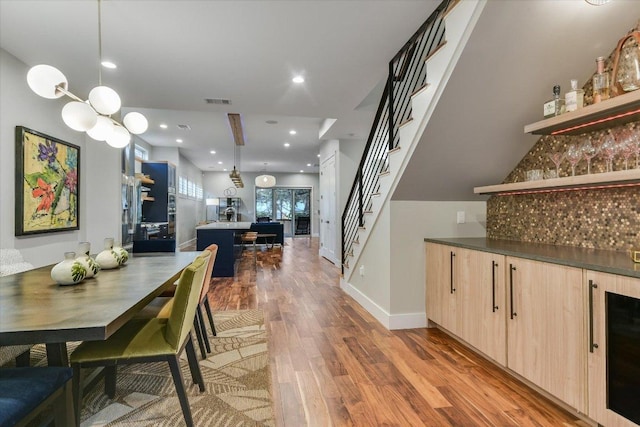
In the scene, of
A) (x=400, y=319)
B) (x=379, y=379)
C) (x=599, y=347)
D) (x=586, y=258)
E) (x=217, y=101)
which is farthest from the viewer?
(x=217, y=101)

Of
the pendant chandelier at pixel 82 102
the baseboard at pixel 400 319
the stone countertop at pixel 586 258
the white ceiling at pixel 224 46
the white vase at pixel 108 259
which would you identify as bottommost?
the baseboard at pixel 400 319

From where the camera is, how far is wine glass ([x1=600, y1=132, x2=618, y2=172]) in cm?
193

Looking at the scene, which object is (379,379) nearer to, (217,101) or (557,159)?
(557,159)

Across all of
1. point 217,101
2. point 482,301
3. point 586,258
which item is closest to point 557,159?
point 586,258

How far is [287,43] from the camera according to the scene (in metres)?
2.78

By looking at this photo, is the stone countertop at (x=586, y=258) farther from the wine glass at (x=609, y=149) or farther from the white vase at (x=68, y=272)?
the white vase at (x=68, y=272)

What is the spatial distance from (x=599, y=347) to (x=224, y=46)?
3.30 meters

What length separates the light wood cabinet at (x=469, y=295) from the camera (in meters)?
2.28

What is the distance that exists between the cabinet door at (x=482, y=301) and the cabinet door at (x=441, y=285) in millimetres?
99

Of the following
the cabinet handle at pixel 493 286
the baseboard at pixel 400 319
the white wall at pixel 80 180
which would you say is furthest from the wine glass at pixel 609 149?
the white wall at pixel 80 180

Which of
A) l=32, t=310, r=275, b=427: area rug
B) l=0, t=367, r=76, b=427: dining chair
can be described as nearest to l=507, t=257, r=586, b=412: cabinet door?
l=32, t=310, r=275, b=427: area rug

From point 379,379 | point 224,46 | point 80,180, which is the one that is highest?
point 224,46

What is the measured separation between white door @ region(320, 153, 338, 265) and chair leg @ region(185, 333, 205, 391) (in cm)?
507

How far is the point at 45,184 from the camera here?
3.43 meters
